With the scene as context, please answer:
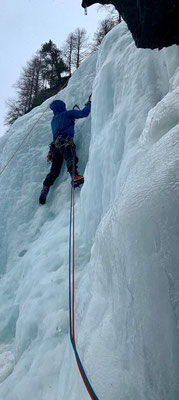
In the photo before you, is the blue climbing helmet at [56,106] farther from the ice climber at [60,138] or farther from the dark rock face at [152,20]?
the dark rock face at [152,20]

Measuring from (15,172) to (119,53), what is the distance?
2.96m

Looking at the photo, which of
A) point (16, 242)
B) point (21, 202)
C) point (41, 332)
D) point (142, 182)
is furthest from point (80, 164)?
point (142, 182)

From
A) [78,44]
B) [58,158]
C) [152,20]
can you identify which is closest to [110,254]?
[152,20]

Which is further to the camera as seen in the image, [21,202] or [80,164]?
[21,202]

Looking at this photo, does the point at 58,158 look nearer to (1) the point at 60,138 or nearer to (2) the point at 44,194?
(1) the point at 60,138

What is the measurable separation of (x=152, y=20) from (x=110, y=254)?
131 cm

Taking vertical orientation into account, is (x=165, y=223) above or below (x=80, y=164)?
below

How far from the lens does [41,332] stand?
2.39 m

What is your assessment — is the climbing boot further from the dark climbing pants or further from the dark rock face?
the dark rock face

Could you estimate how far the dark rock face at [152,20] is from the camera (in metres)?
1.48

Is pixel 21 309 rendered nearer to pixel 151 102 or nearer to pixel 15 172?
pixel 151 102

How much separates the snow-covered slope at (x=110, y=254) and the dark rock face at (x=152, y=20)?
11.1 inches

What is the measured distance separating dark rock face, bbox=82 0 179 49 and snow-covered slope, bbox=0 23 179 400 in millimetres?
282

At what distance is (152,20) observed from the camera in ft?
5.10
